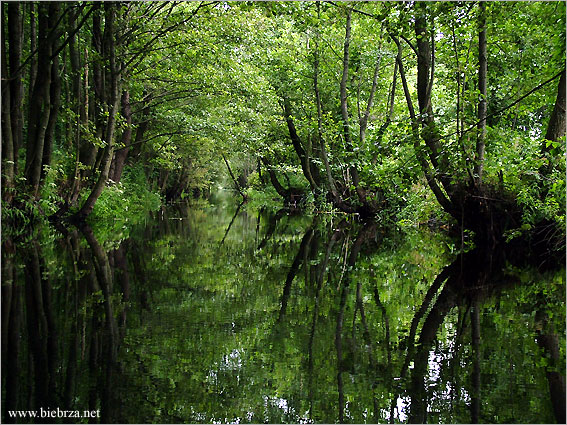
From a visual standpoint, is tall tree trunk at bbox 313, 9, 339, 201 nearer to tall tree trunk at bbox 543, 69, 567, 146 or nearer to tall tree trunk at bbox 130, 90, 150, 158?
tall tree trunk at bbox 130, 90, 150, 158

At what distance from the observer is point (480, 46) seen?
980 cm

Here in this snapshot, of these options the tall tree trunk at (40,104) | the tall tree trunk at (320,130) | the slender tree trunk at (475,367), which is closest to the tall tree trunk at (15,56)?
the tall tree trunk at (40,104)

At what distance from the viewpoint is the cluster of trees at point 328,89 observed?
902cm

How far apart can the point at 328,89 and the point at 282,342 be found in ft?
58.9

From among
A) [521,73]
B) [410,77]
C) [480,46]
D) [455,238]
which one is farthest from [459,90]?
[410,77]

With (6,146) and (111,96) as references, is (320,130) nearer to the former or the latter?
(111,96)

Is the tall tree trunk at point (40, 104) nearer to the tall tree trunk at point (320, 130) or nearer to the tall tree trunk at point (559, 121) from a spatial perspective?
the tall tree trunk at point (320, 130)

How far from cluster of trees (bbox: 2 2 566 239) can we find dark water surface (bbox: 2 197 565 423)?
2.18 m

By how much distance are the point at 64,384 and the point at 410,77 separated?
69.5 ft

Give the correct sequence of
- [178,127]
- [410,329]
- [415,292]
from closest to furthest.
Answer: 1. [410,329]
2. [415,292]
3. [178,127]

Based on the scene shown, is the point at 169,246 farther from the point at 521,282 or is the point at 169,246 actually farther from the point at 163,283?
the point at 521,282

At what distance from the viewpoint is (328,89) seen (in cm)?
2111

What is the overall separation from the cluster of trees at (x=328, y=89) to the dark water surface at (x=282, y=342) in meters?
2.18

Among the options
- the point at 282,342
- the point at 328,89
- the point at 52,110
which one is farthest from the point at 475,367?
the point at 328,89
